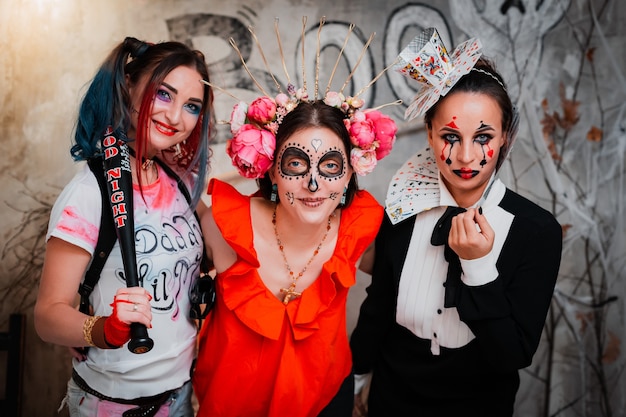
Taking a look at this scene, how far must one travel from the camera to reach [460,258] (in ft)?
5.99

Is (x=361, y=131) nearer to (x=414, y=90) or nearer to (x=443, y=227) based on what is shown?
(x=443, y=227)

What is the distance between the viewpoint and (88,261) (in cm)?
168

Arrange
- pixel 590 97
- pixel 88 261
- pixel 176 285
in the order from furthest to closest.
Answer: pixel 590 97 < pixel 176 285 < pixel 88 261

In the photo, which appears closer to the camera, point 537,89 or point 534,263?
point 534,263

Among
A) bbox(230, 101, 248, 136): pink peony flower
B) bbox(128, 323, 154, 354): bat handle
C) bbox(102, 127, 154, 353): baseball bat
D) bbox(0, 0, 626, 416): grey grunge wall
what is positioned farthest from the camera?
bbox(0, 0, 626, 416): grey grunge wall

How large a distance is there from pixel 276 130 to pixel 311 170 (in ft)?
0.74

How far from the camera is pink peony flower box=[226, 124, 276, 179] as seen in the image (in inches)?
74.5

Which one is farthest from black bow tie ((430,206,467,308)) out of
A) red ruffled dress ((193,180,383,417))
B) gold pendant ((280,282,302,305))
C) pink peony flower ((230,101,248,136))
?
pink peony flower ((230,101,248,136))

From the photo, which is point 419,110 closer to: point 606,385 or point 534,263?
point 534,263

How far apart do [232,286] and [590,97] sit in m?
2.50

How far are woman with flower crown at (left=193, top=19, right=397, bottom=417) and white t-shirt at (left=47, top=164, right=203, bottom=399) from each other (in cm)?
15

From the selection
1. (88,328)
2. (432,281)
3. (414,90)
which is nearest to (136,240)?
(88,328)

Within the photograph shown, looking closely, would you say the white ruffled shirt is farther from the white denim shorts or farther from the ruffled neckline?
the white denim shorts

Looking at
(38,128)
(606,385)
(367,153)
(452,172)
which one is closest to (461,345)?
(452,172)
